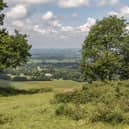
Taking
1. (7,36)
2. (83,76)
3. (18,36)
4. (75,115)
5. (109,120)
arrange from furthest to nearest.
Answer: (83,76)
(18,36)
(7,36)
(75,115)
(109,120)

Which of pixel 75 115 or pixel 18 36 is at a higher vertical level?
pixel 18 36

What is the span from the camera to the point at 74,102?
23641 mm

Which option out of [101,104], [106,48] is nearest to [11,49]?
[106,48]

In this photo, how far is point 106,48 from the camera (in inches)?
2606

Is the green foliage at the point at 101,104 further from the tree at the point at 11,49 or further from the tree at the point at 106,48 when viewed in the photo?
the tree at the point at 106,48

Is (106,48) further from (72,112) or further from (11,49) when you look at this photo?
(72,112)

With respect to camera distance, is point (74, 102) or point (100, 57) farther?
point (100, 57)

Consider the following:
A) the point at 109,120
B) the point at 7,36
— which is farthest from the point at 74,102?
the point at 7,36

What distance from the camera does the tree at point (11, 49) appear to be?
4938 cm

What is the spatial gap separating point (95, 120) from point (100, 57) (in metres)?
46.7

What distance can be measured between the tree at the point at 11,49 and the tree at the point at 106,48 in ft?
37.8

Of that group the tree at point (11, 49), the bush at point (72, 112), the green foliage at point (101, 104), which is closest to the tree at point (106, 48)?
the tree at point (11, 49)

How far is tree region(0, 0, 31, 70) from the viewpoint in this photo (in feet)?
162

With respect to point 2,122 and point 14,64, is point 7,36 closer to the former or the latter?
point 14,64
